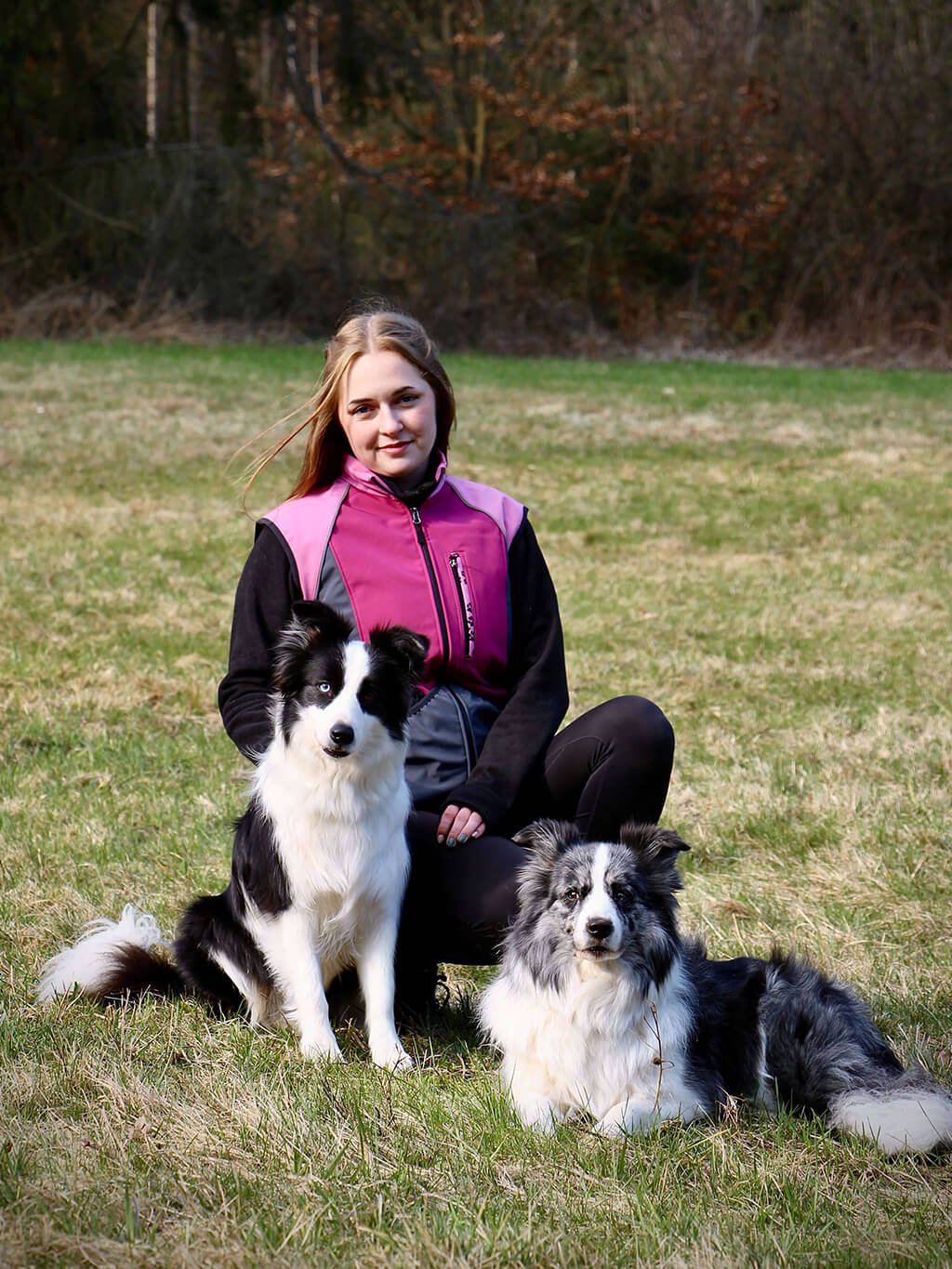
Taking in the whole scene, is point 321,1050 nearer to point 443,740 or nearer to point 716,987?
point 443,740

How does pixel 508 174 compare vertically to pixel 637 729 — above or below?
above

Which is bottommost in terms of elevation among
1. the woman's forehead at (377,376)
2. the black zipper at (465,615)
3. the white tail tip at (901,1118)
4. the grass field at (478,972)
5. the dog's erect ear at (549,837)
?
the grass field at (478,972)

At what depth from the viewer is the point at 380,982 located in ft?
11.4

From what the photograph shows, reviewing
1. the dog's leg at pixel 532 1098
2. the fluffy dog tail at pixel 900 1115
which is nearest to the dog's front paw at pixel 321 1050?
the dog's leg at pixel 532 1098

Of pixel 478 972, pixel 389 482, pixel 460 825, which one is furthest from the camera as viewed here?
pixel 478 972

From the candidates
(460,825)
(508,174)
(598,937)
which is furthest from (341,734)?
(508,174)

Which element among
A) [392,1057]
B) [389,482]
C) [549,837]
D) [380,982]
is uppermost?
[389,482]

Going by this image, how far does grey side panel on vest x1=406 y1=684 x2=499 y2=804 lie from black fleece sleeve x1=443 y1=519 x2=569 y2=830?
6 centimetres

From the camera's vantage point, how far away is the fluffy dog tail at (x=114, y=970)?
12.2ft

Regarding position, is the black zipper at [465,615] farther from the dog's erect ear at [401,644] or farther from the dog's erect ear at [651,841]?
the dog's erect ear at [651,841]

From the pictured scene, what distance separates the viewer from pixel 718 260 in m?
27.6

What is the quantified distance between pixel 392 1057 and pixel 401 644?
0.98 m

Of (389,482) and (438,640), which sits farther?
(389,482)

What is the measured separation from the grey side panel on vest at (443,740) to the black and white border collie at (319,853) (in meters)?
Answer: 0.18
